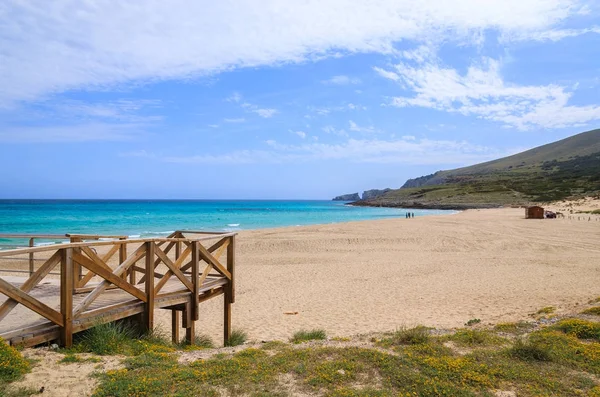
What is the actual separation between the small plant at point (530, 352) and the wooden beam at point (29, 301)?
6.43 metres

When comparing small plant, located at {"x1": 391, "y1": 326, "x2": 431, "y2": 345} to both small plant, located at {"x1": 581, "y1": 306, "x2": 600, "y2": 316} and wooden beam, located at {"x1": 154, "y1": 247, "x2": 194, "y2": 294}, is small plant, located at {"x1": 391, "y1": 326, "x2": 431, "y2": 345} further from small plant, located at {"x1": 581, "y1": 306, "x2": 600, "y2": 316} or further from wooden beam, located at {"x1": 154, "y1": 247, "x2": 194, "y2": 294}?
small plant, located at {"x1": 581, "y1": 306, "x2": 600, "y2": 316}

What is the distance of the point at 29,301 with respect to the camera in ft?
17.4

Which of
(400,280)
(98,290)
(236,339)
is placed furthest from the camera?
(400,280)

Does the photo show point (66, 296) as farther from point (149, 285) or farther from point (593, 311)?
point (593, 311)

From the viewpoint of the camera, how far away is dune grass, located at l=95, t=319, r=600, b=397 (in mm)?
4719

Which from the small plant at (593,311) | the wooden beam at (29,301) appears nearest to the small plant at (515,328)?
the small plant at (593,311)

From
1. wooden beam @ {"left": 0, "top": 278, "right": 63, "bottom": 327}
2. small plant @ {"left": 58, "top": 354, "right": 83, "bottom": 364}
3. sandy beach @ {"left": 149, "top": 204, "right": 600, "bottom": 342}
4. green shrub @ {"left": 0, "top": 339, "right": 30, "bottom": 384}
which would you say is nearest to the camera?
green shrub @ {"left": 0, "top": 339, "right": 30, "bottom": 384}

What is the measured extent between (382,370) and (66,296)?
174 inches

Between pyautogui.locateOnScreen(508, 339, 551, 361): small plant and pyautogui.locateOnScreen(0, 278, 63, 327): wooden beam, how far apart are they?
21.1ft

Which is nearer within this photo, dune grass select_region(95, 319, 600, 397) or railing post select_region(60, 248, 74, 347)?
dune grass select_region(95, 319, 600, 397)

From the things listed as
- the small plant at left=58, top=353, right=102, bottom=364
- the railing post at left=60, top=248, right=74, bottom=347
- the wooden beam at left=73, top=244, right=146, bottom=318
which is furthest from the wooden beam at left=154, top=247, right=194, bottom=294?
the small plant at left=58, top=353, right=102, bottom=364

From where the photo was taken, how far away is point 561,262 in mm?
18984

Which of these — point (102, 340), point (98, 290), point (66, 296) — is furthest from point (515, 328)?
point (66, 296)

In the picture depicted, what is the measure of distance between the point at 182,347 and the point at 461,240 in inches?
936
